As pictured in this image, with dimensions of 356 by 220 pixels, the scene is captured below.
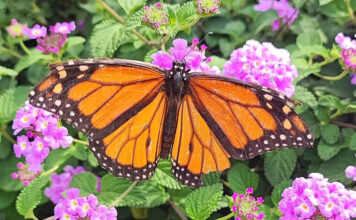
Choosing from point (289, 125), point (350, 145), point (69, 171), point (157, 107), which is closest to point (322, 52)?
point (350, 145)

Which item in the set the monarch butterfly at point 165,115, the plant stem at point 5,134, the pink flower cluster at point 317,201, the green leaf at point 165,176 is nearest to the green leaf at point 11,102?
the plant stem at point 5,134

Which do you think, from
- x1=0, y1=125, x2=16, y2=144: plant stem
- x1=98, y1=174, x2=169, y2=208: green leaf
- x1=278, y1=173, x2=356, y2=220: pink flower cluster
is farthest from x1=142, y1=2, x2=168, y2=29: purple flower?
x1=0, y1=125, x2=16, y2=144: plant stem

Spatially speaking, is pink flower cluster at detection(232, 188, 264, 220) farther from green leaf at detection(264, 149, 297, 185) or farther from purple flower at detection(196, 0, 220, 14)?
purple flower at detection(196, 0, 220, 14)

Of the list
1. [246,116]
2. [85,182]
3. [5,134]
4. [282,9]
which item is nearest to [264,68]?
[246,116]

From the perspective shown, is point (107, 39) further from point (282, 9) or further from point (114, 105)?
point (282, 9)

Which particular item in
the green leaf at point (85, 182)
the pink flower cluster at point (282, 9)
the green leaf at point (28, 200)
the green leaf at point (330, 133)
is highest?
the pink flower cluster at point (282, 9)

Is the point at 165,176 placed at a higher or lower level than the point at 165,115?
lower

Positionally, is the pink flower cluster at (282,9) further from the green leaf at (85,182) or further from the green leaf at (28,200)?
the green leaf at (28,200)
